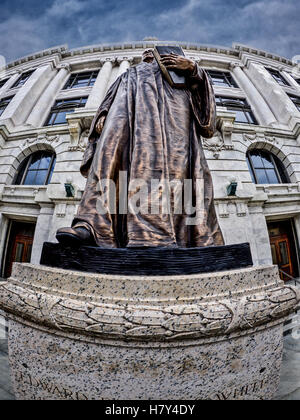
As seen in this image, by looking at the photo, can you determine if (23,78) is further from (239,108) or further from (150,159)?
(150,159)

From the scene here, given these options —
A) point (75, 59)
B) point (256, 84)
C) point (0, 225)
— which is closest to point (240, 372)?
point (0, 225)

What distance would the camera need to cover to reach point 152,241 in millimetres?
1544

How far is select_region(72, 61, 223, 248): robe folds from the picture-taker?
5.48 feet

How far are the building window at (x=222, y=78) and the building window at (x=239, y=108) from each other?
7.28 ft

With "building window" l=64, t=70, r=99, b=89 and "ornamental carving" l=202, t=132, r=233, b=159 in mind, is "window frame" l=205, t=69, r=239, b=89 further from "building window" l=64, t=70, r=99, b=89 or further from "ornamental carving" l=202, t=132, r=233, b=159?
"building window" l=64, t=70, r=99, b=89

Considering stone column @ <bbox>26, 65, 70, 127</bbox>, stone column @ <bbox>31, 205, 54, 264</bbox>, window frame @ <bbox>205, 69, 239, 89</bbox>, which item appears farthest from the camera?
window frame @ <bbox>205, 69, 239, 89</bbox>

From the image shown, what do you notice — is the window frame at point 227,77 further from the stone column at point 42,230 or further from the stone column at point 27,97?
the stone column at point 42,230

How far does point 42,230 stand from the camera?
725 centimetres

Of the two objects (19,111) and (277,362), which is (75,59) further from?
(277,362)

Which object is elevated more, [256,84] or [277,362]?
[256,84]

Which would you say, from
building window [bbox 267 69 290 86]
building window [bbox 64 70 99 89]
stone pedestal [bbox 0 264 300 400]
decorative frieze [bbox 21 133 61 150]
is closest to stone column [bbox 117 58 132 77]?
building window [bbox 64 70 99 89]

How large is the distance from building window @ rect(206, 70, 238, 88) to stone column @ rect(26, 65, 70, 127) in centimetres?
1053

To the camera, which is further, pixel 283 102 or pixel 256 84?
pixel 256 84
